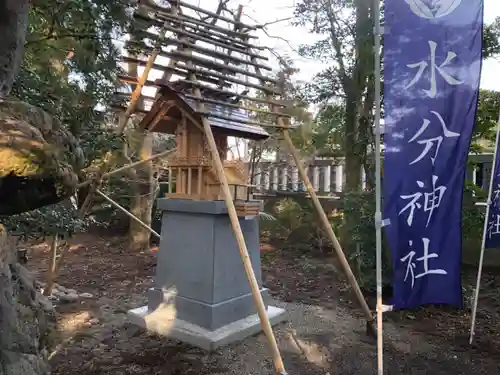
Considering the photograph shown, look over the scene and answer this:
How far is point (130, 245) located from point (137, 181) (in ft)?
5.73

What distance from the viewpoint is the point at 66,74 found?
11.0 feet

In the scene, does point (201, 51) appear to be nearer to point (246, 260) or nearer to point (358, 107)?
point (246, 260)

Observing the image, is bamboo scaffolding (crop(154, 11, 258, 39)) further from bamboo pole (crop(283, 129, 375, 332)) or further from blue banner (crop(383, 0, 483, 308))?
blue banner (crop(383, 0, 483, 308))

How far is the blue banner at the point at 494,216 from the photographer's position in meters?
4.55

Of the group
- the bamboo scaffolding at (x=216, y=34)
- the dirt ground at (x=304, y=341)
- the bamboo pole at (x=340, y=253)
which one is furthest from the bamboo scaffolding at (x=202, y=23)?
the dirt ground at (x=304, y=341)

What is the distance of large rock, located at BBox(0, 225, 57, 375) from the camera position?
209cm

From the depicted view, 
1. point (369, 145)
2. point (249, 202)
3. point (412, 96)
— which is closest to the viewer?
point (412, 96)

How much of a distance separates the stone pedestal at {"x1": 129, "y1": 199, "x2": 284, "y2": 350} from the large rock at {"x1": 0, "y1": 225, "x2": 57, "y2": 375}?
2.00 metres

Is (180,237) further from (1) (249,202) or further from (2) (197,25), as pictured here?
(2) (197,25)

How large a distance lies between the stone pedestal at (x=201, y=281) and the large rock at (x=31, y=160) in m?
2.67

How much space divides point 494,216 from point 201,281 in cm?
357

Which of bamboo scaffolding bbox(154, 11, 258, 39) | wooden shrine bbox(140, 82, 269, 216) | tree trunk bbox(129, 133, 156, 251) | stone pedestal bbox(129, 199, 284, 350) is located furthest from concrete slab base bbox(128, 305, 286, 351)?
tree trunk bbox(129, 133, 156, 251)

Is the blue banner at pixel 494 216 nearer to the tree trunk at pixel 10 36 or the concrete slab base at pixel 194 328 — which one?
the concrete slab base at pixel 194 328

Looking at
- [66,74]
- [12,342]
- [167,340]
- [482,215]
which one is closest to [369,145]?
[482,215]
